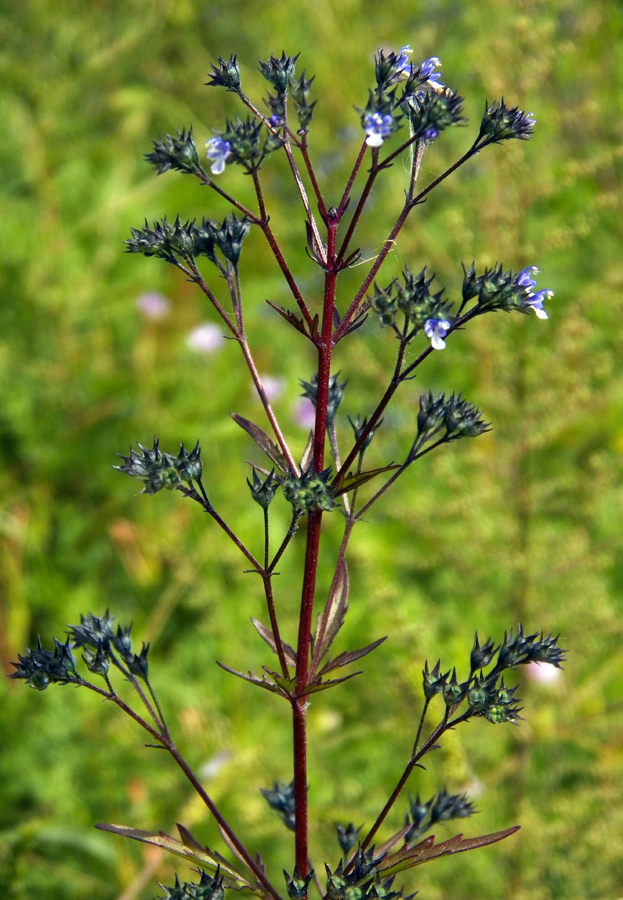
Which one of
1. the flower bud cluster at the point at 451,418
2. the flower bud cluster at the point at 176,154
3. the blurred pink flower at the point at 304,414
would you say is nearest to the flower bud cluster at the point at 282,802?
the flower bud cluster at the point at 451,418

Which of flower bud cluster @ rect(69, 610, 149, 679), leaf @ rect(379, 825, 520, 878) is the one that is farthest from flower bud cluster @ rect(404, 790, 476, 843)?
flower bud cluster @ rect(69, 610, 149, 679)

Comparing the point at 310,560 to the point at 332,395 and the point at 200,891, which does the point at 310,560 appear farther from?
the point at 200,891

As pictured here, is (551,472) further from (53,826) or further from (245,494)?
(53,826)

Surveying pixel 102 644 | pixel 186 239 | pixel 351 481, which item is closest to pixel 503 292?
pixel 351 481

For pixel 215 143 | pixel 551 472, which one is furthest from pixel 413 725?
pixel 215 143

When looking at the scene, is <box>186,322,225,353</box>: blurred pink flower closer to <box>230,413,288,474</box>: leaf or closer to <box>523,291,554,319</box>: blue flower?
<box>230,413,288,474</box>: leaf
